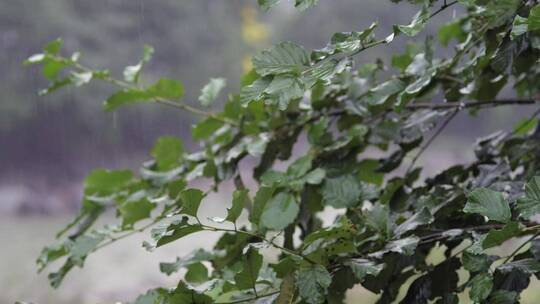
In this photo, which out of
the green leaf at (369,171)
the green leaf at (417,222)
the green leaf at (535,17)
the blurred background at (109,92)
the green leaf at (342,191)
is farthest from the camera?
the blurred background at (109,92)

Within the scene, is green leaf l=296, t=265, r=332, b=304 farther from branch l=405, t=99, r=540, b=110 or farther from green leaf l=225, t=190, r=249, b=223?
branch l=405, t=99, r=540, b=110

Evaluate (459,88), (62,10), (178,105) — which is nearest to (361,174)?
(459,88)

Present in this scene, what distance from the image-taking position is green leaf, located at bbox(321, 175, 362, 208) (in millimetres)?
644

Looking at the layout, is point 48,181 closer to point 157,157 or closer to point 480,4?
point 157,157

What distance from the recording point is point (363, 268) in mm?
504

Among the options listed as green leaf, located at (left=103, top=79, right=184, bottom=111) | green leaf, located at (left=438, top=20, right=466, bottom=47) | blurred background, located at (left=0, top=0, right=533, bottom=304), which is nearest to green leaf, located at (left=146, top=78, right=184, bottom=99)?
green leaf, located at (left=103, top=79, right=184, bottom=111)

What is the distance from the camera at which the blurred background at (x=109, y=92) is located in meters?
3.74

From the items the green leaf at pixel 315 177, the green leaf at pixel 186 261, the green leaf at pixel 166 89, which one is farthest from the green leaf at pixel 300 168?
the green leaf at pixel 166 89

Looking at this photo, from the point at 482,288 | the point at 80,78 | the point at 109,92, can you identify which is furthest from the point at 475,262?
the point at 109,92

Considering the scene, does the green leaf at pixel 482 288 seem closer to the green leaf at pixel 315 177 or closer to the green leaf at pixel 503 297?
the green leaf at pixel 503 297

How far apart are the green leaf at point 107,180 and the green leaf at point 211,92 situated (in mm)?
127

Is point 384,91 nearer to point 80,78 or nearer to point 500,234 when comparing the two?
point 500,234

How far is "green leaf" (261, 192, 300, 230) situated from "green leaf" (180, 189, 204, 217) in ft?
0.58

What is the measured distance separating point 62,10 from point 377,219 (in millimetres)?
3744
